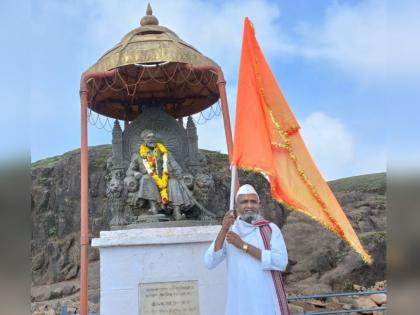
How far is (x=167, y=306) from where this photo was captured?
5.69 m

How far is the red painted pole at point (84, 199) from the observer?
5.77m

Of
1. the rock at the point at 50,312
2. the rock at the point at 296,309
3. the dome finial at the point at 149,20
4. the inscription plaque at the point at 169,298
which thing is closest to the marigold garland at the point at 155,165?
the inscription plaque at the point at 169,298

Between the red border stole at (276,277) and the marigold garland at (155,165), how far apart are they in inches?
100

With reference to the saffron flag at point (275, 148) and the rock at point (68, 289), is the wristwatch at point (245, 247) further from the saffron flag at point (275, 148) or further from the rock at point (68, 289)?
the rock at point (68, 289)

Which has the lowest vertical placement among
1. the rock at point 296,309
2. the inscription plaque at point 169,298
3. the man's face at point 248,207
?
the rock at point 296,309

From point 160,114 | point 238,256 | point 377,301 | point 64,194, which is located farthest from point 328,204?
point 64,194

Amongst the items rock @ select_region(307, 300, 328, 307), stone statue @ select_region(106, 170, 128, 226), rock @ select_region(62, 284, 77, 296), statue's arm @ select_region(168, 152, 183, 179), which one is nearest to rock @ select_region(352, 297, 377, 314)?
rock @ select_region(307, 300, 328, 307)

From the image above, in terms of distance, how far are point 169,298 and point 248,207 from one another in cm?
214

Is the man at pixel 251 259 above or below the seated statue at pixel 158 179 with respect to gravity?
below

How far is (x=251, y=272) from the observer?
160 inches

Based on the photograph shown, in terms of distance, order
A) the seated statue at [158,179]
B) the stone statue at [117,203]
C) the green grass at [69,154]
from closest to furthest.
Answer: the seated statue at [158,179] → the stone statue at [117,203] → the green grass at [69,154]

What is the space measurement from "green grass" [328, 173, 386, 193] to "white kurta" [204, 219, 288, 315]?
51.2ft

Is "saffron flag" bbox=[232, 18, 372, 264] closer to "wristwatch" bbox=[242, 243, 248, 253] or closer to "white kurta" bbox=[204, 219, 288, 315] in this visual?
"white kurta" bbox=[204, 219, 288, 315]

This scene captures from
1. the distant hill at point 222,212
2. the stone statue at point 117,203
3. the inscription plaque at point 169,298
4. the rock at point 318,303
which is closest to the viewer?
the inscription plaque at point 169,298
